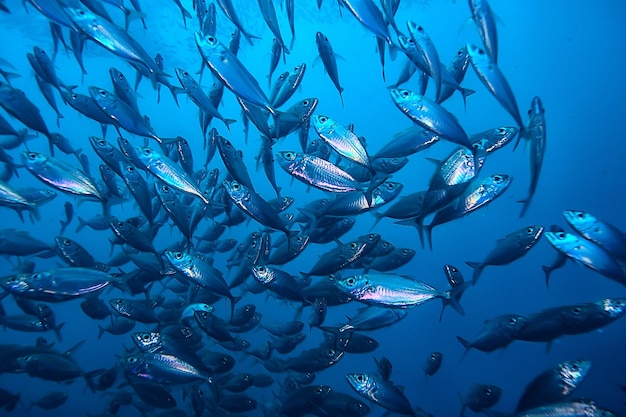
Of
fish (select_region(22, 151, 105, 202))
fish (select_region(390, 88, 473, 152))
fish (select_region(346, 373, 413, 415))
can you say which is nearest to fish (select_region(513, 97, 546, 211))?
fish (select_region(390, 88, 473, 152))

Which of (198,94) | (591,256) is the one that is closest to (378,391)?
(591,256)

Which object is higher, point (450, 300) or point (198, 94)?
point (198, 94)

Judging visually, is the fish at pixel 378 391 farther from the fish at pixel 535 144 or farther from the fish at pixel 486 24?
the fish at pixel 486 24

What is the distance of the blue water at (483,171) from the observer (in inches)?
570

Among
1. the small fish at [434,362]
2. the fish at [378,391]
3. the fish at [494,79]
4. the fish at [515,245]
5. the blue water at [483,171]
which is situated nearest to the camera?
the fish at [494,79]

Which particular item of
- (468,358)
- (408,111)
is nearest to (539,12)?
(468,358)

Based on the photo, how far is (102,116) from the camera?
156 inches

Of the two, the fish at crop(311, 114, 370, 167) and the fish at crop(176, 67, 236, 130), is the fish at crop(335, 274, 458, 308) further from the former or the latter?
the fish at crop(176, 67, 236, 130)

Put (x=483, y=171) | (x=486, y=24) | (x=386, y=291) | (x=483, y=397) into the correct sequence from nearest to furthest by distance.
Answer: (x=486, y=24) → (x=386, y=291) → (x=483, y=397) → (x=483, y=171)

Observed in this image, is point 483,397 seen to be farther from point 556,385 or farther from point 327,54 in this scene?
point 327,54

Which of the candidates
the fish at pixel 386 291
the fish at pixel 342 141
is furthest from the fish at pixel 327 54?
the fish at pixel 386 291

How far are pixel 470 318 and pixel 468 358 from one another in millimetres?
1673

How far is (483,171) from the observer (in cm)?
1700

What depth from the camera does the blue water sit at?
14.5 meters
